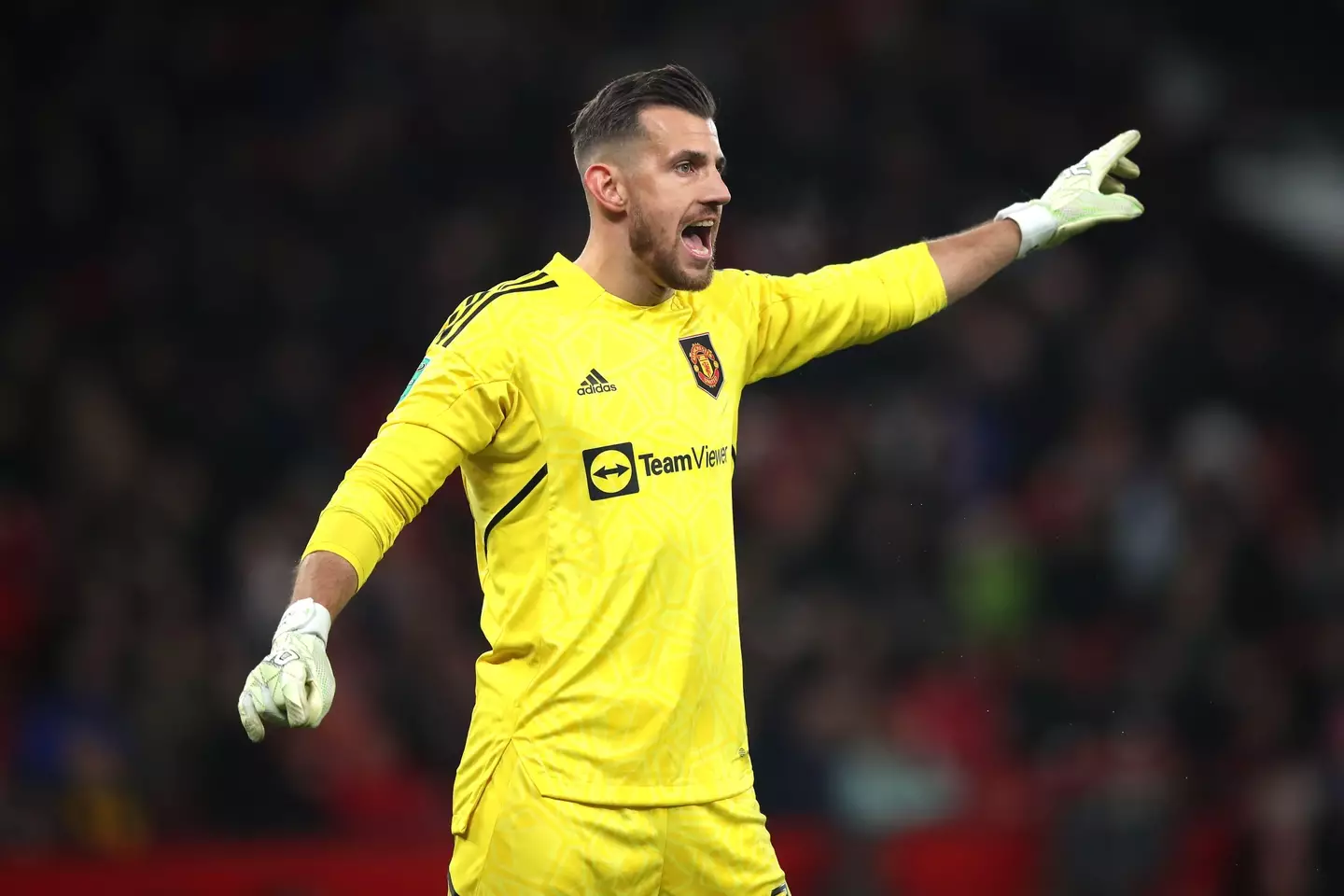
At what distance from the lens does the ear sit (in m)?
4.05

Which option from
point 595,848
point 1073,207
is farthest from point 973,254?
point 595,848

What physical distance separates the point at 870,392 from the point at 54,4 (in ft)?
18.5

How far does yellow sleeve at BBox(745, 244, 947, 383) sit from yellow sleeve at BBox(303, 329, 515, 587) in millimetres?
790

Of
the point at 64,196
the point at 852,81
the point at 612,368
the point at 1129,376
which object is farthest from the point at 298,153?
the point at 612,368

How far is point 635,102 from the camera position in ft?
13.3

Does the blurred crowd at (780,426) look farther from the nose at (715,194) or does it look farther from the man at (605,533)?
the nose at (715,194)

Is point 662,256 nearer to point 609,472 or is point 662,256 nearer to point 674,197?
point 674,197

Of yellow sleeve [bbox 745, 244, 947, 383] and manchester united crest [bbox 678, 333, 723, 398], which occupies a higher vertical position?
yellow sleeve [bbox 745, 244, 947, 383]

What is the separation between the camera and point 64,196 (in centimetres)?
1028

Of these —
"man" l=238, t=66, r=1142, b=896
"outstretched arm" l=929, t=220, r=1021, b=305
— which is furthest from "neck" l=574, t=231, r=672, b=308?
"outstretched arm" l=929, t=220, r=1021, b=305

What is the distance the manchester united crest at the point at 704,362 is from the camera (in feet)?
13.2

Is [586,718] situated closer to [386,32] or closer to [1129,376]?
[1129,376]

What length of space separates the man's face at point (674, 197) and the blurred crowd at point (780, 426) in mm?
4193

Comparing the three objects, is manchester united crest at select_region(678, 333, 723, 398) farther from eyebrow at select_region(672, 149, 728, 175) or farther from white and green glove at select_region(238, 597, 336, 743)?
white and green glove at select_region(238, 597, 336, 743)
